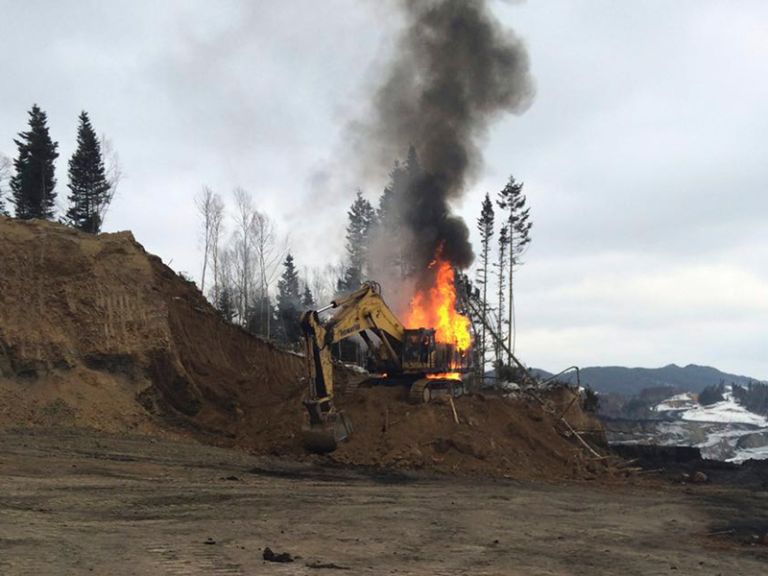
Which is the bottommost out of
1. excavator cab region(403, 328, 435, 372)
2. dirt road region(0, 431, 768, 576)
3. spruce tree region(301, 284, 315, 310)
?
dirt road region(0, 431, 768, 576)

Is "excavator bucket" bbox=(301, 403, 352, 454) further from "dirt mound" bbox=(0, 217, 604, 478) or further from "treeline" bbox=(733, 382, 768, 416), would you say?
"treeline" bbox=(733, 382, 768, 416)

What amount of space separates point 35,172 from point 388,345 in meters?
37.5

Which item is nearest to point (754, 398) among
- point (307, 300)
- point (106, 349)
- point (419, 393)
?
point (307, 300)

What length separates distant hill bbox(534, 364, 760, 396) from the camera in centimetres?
14862

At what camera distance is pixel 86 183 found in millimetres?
48781

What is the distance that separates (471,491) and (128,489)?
7.09 meters

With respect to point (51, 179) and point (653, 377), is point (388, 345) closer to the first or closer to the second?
point (51, 179)

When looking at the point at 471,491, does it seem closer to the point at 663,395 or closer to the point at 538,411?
the point at 538,411

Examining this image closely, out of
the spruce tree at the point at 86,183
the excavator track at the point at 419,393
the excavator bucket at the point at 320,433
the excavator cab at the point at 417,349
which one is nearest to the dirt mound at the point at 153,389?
the excavator track at the point at 419,393

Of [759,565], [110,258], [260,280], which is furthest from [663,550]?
[260,280]

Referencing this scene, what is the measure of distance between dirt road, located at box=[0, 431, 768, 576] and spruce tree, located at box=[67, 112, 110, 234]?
35.2 meters

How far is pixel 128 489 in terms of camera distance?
11672 millimetres

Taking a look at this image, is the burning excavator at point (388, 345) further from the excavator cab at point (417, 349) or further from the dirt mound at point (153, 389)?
the dirt mound at point (153, 389)

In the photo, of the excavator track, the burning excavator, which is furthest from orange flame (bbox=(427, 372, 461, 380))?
the excavator track
